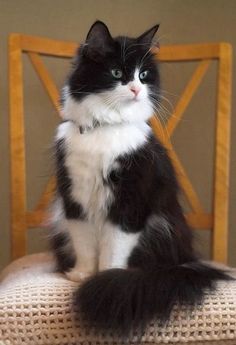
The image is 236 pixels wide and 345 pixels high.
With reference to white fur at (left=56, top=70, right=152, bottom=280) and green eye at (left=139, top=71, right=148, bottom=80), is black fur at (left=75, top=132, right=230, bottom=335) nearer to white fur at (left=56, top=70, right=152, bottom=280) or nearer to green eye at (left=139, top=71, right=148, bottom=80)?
white fur at (left=56, top=70, right=152, bottom=280)

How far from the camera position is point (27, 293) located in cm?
85

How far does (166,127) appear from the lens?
1.32m

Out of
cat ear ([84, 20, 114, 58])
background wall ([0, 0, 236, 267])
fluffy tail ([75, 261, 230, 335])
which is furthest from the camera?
background wall ([0, 0, 236, 267])

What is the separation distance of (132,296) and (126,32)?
3.31 feet

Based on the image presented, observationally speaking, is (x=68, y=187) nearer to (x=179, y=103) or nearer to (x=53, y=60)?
(x=179, y=103)

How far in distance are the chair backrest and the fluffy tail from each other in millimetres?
452

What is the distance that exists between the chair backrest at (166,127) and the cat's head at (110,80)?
0.28 m

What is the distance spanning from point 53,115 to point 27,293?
833 millimetres

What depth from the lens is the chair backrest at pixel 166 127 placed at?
126 cm

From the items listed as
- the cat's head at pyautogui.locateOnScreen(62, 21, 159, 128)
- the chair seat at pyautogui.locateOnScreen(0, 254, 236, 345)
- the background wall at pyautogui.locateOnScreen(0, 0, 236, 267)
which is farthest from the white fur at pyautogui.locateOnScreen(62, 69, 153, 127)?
the background wall at pyautogui.locateOnScreen(0, 0, 236, 267)

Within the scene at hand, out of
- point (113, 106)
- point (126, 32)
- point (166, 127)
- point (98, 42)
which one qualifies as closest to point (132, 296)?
point (113, 106)

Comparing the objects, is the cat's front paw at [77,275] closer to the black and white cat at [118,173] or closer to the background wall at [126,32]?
the black and white cat at [118,173]

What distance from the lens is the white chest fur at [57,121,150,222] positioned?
0.92 metres

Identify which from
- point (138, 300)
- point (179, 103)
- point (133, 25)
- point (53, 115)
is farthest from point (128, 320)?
point (133, 25)
